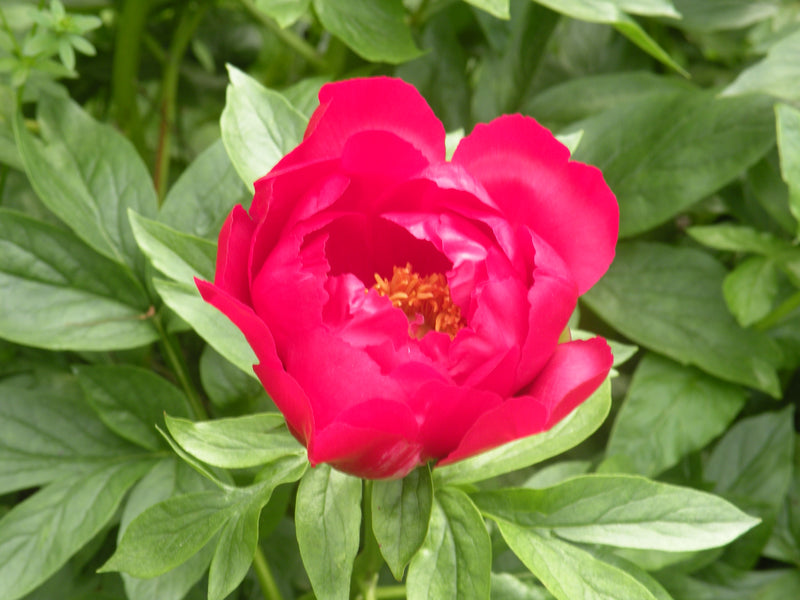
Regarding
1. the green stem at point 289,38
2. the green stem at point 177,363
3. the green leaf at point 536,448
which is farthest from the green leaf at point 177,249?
the green stem at point 289,38

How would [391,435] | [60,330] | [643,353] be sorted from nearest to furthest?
[391,435] < [60,330] < [643,353]

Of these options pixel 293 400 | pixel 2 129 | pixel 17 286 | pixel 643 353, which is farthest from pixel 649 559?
pixel 2 129

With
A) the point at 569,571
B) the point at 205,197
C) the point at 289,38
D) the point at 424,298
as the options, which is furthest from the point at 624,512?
the point at 289,38

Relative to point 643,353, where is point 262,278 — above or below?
above

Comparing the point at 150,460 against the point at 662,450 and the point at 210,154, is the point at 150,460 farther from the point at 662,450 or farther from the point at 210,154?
the point at 662,450

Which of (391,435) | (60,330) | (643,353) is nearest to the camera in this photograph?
(391,435)

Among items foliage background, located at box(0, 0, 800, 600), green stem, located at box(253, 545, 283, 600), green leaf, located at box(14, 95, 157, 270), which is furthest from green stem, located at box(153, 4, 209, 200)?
green stem, located at box(253, 545, 283, 600)
